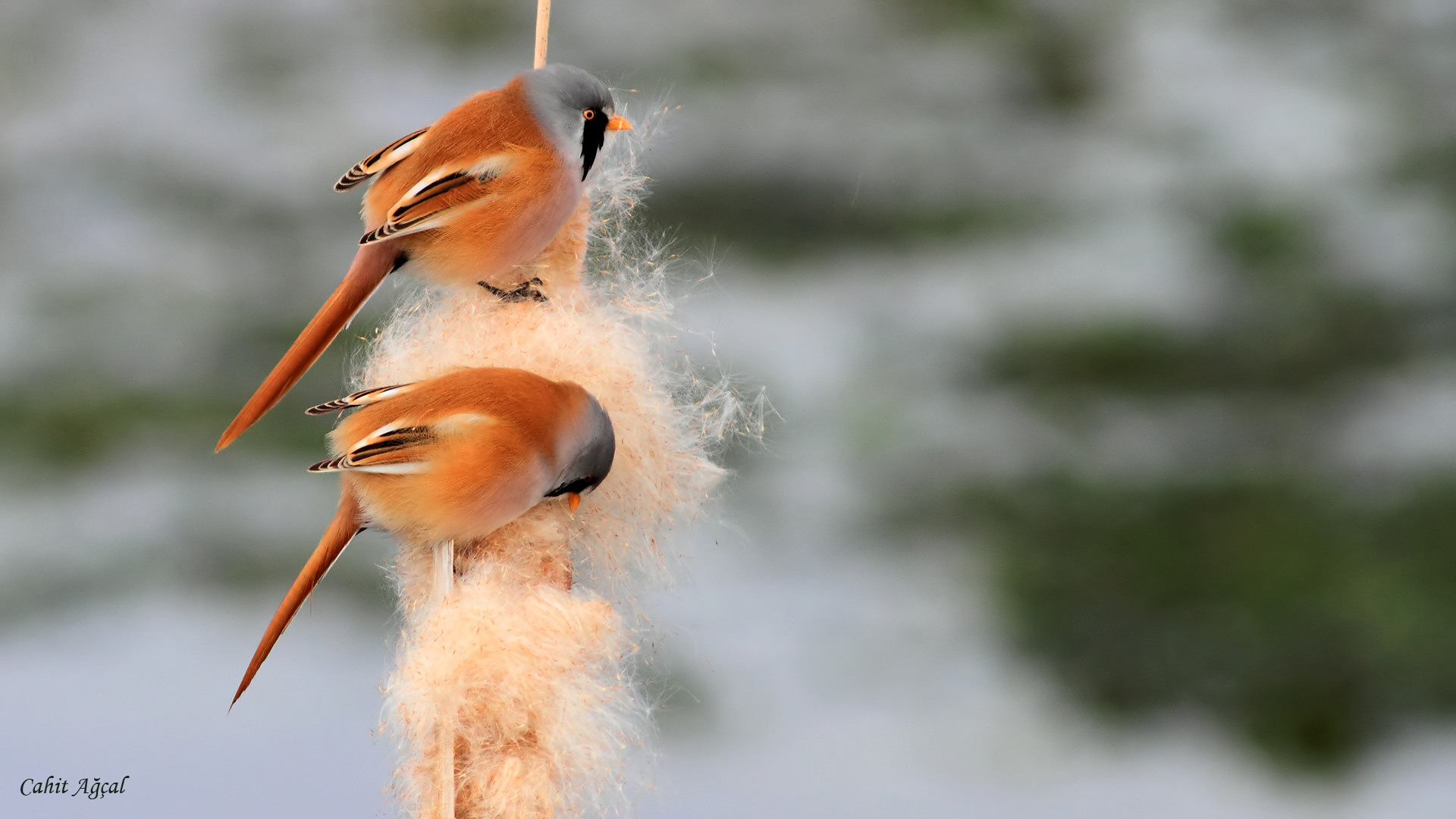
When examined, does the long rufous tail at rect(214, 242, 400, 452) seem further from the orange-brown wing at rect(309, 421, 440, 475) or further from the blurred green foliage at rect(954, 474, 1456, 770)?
the blurred green foliage at rect(954, 474, 1456, 770)

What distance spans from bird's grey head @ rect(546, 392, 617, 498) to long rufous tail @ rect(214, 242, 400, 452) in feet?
0.44

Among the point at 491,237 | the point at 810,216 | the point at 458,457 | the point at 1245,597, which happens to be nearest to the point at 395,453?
the point at 458,457

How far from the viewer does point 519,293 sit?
2.16 feet

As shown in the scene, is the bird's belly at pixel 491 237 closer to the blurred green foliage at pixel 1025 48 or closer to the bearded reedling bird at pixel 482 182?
the bearded reedling bird at pixel 482 182

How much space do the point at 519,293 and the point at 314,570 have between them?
20 cm

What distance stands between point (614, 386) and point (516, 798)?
227 millimetres

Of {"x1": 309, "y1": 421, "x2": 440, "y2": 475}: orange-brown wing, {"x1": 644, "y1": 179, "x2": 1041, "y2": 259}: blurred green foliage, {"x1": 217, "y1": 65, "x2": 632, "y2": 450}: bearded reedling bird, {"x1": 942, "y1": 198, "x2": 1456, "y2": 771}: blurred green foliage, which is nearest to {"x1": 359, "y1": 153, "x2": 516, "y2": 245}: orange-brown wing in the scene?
{"x1": 217, "y1": 65, "x2": 632, "y2": 450}: bearded reedling bird

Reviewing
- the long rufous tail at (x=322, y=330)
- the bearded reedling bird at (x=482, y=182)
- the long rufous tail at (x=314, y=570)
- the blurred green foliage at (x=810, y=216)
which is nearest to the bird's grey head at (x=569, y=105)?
the bearded reedling bird at (x=482, y=182)

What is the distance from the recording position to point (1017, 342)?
1.50 meters

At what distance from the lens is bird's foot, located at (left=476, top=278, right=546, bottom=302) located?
658 millimetres

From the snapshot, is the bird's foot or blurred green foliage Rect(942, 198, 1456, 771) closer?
the bird's foot

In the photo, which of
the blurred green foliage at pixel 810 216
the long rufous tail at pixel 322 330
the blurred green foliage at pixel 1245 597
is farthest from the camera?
the blurred green foliage at pixel 810 216

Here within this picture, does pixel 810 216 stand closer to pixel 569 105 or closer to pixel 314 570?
pixel 569 105

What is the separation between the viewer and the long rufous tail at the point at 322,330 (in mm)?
504
